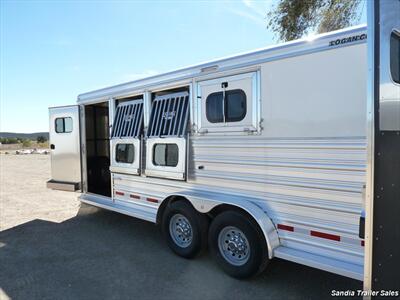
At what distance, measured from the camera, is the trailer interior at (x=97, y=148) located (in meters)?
7.26

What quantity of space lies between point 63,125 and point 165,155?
125 inches

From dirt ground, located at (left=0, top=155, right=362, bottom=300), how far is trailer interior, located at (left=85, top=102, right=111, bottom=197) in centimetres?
114

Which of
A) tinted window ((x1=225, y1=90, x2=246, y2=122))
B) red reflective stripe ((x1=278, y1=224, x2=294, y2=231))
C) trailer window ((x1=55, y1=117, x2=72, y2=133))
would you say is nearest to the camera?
red reflective stripe ((x1=278, y1=224, x2=294, y2=231))

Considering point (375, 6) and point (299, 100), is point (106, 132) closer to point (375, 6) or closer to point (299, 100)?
point (299, 100)

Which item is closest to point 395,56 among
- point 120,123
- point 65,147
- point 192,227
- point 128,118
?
point 192,227

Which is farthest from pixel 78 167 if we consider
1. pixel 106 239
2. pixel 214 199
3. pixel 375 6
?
pixel 375 6

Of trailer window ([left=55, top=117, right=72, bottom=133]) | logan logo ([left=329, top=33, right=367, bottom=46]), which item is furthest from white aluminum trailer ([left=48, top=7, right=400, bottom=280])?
trailer window ([left=55, top=117, right=72, bottom=133])

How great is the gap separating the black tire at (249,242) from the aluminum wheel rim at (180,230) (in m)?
0.51

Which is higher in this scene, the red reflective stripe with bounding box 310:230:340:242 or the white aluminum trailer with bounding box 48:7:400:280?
the white aluminum trailer with bounding box 48:7:400:280

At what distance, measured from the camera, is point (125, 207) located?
5.62m

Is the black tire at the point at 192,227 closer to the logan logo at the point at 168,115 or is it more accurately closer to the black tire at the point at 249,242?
the black tire at the point at 249,242

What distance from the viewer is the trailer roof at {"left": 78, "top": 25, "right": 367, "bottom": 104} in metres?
3.02

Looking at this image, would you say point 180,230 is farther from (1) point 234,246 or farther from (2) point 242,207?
(2) point 242,207

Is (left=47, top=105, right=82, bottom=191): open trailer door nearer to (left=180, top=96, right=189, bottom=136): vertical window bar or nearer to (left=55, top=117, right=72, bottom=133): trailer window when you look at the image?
(left=55, top=117, right=72, bottom=133): trailer window
